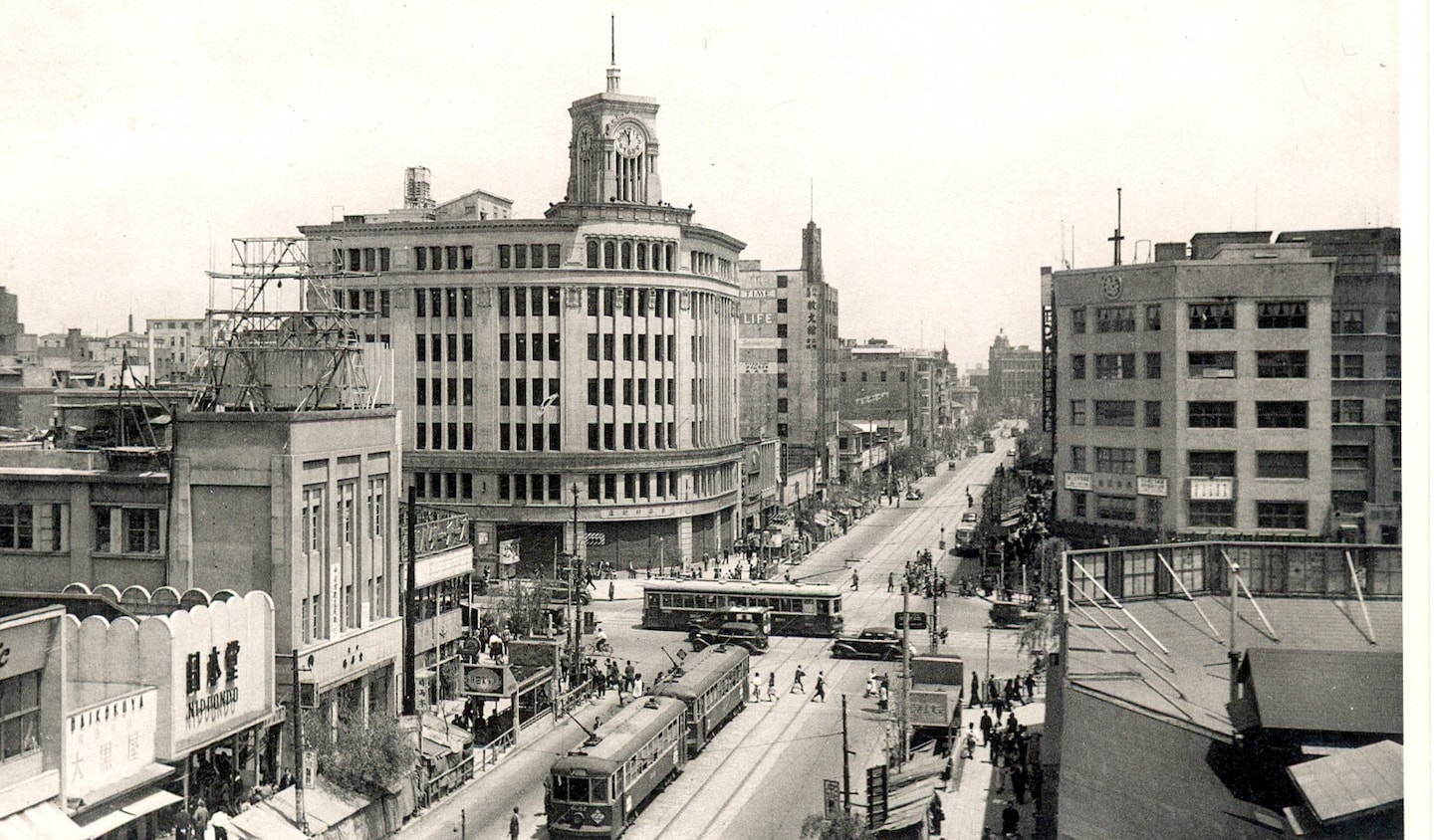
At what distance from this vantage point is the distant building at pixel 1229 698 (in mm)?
18062

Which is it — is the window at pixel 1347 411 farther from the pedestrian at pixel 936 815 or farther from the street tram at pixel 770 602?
the pedestrian at pixel 936 815

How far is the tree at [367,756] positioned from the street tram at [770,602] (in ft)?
88.0

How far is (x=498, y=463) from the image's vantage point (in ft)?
245

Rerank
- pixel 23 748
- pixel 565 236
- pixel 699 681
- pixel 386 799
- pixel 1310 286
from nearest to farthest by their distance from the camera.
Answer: pixel 23 748 < pixel 386 799 < pixel 699 681 < pixel 1310 286 < pixel 565 236

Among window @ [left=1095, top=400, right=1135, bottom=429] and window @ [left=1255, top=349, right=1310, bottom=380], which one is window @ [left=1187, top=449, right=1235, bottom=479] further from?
window @ [left=1255, top=349, right=1310, bottom=380]

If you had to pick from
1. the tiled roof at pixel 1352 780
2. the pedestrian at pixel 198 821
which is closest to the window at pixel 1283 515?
the tiled roof at pixel 1352 780

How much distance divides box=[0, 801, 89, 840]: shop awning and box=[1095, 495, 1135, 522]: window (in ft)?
145

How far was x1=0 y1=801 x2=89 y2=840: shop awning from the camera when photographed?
71.9 feet

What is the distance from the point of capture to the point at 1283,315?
48.9 metres

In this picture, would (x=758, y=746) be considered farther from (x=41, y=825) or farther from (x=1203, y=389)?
(x=1203, y=389)

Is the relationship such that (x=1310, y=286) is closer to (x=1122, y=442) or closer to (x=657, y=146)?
(x=1122, y=442)

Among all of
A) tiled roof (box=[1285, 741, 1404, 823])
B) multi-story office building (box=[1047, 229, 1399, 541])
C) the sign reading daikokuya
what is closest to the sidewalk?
tiled roof (box=[1285, 741, 1404, 823])

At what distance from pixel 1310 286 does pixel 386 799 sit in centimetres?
4039

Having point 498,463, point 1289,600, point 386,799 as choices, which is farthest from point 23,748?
point 498,463
